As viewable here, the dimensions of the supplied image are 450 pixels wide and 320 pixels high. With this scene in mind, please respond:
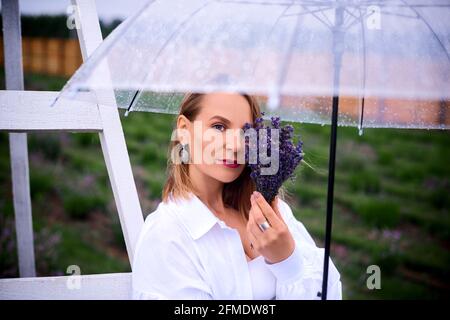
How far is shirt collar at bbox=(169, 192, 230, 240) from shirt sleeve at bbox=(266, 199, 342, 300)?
18 centimetres

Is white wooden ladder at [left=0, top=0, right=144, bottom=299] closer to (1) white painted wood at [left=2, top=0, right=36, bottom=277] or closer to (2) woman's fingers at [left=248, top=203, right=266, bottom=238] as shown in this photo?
(1) white painted wood at [left=2, top=0, right=36, bottom=277]

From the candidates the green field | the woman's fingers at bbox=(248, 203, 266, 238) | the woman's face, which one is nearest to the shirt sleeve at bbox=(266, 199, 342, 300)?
the woman's fingers at bbox=(248, 203, 266, 238)

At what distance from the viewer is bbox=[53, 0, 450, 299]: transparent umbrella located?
4.11ft

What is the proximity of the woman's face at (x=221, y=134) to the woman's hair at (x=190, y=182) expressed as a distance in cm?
2

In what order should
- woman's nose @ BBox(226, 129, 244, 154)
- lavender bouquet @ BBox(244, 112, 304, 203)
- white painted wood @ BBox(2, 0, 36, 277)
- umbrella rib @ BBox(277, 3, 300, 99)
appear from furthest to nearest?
1. white painted wood @ BBox(2, 0, 36, 277)
2. woman's nose @ BBox(226, 129, 244, 154)
3. lavender bouquet @ BBox(244, 112, 304, 203)
4. umbrella rib @ BBox(277, 3, 300, 99)

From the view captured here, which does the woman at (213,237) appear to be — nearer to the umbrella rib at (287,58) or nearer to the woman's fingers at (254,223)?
the woman's fingers at (254,223)

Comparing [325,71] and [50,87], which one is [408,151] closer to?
[50,87]

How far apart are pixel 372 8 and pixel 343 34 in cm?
9

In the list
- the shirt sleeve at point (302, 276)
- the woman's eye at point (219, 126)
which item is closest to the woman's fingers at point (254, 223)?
the shirt sleeve at point (302, 276)

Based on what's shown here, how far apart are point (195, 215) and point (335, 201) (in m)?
2.98

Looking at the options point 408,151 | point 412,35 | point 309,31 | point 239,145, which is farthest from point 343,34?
point 408,151

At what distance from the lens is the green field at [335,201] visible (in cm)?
376

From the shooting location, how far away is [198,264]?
1471 millimetres

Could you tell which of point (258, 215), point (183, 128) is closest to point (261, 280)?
point (258, 215)
